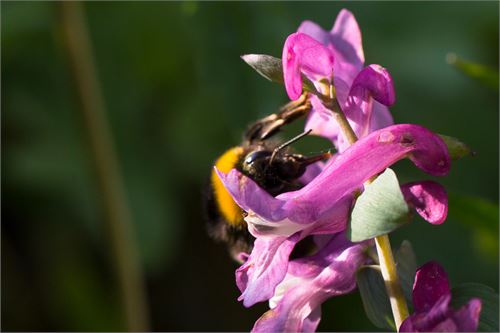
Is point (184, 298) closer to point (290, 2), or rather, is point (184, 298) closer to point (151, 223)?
point (151, 223)

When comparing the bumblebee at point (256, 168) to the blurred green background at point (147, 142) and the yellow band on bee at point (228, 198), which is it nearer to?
the yellow band on bee at point (228, 198)

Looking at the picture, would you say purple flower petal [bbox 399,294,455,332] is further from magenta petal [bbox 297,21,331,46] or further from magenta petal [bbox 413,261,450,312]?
magenta petal [bbox 297,21,331,46]

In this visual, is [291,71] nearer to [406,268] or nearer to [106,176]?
[406,268]

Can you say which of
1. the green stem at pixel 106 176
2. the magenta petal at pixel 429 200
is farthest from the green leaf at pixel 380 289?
the green stem at pixel 106 176

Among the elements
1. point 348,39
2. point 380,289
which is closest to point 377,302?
point 380,289

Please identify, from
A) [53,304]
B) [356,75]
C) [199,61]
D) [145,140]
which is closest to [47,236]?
[53,304]

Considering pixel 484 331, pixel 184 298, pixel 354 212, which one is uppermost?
pixel 354 212
